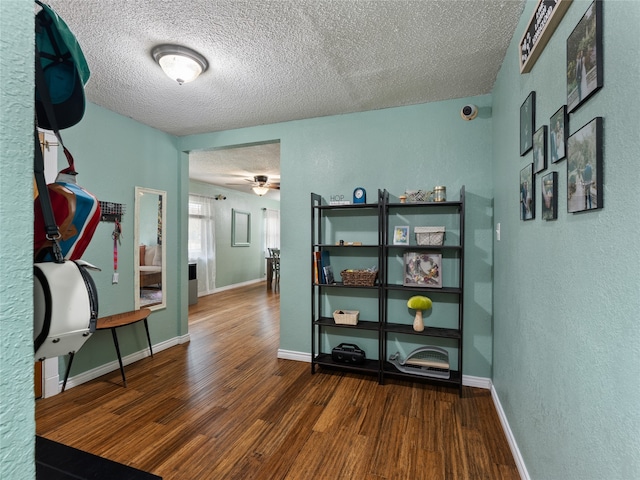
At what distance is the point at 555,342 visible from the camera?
1.26 metres

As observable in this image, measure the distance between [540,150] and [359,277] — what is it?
65.6 inches

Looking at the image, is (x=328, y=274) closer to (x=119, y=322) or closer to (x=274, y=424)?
(x=274, y=424)

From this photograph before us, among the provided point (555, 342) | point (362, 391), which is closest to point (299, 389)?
point (362, 391)

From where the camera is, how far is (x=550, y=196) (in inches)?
51.9

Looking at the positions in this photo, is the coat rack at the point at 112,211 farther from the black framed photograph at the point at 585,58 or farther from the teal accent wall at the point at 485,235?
the black framed photograph at the point at 585,58

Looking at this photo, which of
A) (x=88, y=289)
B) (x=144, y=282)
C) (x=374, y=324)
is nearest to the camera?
(x=88, y=289)

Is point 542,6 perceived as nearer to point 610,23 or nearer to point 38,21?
point 610,23

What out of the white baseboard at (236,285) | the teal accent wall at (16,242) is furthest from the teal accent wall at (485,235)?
the white baseboard at (236,285)

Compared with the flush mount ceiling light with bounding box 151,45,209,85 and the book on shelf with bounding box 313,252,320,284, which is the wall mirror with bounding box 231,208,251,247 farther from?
the flush mount ceiling light with bounding box 151,45,209,85

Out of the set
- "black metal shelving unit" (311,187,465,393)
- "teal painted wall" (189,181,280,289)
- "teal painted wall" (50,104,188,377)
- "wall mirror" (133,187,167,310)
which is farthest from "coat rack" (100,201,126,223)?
"teal painted wall" (189,181,280,289)

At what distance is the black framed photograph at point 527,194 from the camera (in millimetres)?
1558

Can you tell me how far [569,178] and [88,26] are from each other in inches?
99.7

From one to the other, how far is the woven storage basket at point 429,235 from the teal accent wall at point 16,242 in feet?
8.32

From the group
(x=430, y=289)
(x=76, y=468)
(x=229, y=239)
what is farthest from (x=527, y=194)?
(x=229, y=239)
